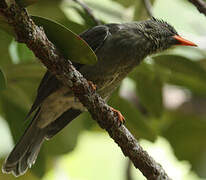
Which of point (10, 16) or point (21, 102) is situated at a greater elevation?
point (10, 16)

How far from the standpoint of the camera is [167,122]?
4.95 m

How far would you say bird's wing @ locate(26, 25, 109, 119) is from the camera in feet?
11.5

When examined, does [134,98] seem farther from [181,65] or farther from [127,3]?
[181,65]

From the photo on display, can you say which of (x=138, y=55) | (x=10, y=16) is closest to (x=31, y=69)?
(x=138, y=55)

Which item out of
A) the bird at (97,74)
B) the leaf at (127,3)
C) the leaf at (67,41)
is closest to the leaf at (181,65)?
the bird at (97,74)

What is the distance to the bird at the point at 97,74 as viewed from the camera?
3572 millimetres

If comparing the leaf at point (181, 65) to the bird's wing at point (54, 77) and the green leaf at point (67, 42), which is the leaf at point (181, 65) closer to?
the bird's wing at point (54, 77)

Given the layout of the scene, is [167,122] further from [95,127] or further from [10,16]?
[10,16]

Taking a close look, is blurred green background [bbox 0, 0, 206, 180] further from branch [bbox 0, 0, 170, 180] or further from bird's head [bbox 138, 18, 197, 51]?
branch [bbox 0, 0, 170, 180]

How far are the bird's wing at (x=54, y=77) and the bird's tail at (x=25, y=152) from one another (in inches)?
16.5

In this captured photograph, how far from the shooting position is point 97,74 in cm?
356

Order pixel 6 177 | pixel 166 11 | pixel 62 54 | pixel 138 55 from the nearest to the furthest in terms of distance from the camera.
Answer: pixel 62 54 → pixel 138 55 → pixel 6 177 → pixel 166 11

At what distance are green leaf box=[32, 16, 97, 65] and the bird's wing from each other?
78 centimetres

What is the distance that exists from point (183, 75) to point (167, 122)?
1.02m
